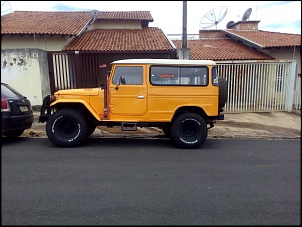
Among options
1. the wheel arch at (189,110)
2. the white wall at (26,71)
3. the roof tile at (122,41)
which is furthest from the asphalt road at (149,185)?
the roof tile at (122,41)

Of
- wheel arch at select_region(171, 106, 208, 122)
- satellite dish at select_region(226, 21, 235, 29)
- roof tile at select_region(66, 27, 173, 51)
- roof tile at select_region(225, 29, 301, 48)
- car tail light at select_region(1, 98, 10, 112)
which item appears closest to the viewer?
car tail light at select_region(1, 98, 10, 112)

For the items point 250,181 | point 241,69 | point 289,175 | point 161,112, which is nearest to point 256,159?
point 289,175

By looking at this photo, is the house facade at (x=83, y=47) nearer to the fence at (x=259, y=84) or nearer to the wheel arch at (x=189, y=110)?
the fence at (x=259, y=84)

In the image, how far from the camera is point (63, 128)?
19.7 feet

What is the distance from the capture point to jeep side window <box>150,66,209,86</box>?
596cm

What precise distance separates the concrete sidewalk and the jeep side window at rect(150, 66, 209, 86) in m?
2.06

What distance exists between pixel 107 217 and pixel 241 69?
31.1 feet

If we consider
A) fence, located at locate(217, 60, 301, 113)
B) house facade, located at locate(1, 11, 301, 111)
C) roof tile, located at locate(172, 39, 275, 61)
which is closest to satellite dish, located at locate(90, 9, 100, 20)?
house facade, located at locate(1, 11, 301, 111)

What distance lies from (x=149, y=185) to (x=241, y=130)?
17.5 feet

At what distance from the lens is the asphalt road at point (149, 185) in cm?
285

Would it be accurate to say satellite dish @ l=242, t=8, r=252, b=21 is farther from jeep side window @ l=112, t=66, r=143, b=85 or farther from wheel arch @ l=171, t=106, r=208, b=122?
jeep side window @ l=112, t=66, r=143, b=85

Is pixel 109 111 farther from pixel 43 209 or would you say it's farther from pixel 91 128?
pixel 43 209

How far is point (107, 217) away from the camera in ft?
9.17

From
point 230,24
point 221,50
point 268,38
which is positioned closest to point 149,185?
point 221,50
